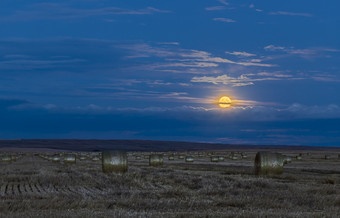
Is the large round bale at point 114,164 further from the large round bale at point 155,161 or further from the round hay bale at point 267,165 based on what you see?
the large round bale at point 155,161

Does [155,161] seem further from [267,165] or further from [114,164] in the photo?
[267,165]

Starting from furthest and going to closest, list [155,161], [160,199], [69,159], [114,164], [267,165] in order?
[69,159] < [155,161] < [114,164] < [267,165] < [160,199]

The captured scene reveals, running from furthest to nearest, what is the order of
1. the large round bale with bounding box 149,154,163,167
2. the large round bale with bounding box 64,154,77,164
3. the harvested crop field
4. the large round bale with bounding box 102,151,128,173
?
the large round bale with bounding box 64,154,77,164 → the large round bale with bounding box 149,154,163,167 → the large round bale with bounding box 102,151,128,173 → the harvested crop field

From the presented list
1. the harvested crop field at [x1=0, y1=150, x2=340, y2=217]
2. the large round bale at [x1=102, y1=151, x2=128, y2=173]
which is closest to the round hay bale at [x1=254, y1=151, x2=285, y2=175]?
the harvested crop field at [x1=0, y1=150, x2=340, y2=217]

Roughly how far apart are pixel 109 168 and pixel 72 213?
16969mm

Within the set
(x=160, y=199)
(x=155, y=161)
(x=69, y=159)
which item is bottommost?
(x=160, y=199)

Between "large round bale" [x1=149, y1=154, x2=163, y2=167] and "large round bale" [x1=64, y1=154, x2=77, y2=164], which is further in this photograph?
"large round bale" [x1=64, y1=154, x2=77, y2=164]

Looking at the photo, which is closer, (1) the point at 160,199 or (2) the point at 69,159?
(1) the point at 160,199

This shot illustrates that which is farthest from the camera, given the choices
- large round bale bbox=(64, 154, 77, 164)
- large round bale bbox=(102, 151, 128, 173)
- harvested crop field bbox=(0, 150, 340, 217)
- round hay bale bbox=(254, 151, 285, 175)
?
large round bale bbox=(64, 154, 77, 164)

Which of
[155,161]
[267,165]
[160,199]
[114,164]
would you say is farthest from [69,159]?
[160,199]

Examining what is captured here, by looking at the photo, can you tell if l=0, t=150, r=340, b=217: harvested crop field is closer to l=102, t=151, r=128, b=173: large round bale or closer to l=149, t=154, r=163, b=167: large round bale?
l=102, t=151, r=128, b=173: large round bale

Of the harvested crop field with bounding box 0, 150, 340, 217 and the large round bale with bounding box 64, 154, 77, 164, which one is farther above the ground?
the large round bale with bounding box 64, 154, 77, 164

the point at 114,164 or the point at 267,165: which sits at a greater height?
the point at 114,164

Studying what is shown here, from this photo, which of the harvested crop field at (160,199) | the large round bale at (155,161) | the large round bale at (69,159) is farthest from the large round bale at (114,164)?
the large round bale at (69,159)
